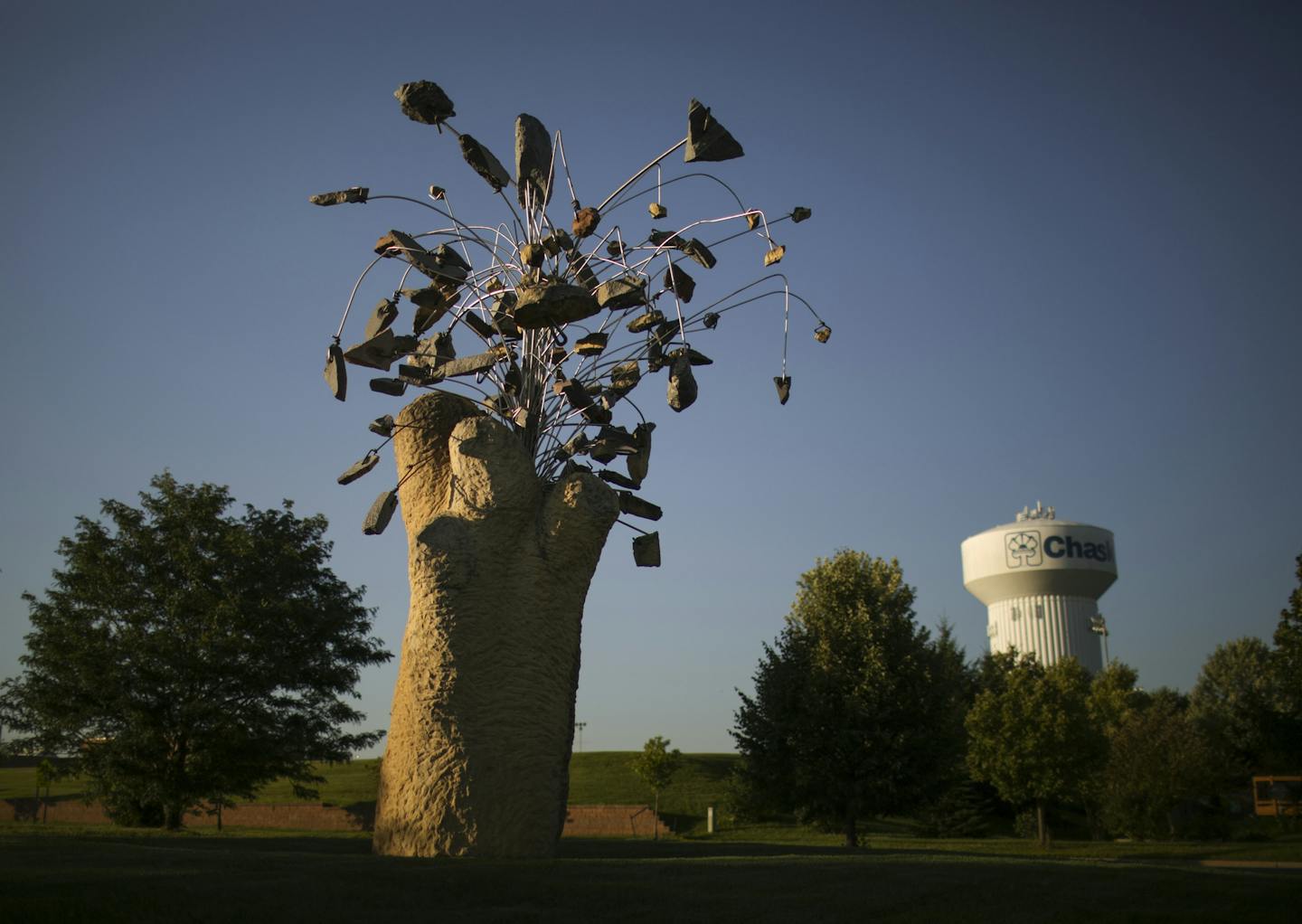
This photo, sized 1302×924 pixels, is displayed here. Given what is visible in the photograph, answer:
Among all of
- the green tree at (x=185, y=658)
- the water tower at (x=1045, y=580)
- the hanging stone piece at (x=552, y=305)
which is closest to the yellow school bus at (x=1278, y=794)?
the water tower at (x=1045, y=580)

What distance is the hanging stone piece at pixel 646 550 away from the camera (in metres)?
12.8

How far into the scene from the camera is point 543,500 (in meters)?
11.5

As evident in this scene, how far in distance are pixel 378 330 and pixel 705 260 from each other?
13.6 ft

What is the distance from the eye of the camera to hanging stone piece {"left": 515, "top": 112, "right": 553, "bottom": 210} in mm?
12891

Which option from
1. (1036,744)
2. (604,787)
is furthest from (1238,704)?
(604,787)

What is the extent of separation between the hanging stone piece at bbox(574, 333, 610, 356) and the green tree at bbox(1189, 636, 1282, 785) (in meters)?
36.0

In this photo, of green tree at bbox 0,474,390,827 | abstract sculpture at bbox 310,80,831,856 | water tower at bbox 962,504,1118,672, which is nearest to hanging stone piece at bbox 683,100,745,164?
abstract sculpture at bbox 310,80,831,856

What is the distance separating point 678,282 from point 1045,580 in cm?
5646

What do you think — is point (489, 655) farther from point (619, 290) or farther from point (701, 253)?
point (701, 253)

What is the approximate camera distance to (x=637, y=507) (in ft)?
43.3

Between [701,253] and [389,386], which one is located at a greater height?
[701,253]

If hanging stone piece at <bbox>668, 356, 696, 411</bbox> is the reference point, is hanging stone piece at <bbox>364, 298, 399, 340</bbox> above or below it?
above

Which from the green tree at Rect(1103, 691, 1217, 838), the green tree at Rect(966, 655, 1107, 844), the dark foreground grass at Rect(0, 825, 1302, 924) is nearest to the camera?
the dark foreground grass at Rect(0, 825, 1302, 924)

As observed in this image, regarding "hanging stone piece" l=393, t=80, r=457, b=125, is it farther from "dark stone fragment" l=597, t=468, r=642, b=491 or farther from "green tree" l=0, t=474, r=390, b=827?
"green tree" l=0, t=474, r=390, b=827
